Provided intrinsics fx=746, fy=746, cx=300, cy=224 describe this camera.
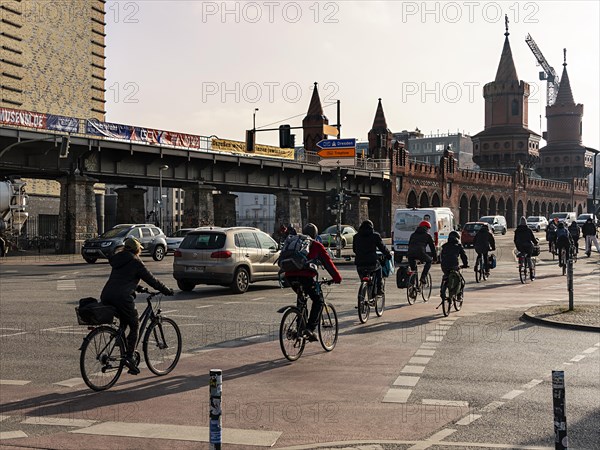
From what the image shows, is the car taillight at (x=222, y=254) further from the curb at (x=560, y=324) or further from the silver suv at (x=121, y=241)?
→ the silver suv at (x=121, y=241)

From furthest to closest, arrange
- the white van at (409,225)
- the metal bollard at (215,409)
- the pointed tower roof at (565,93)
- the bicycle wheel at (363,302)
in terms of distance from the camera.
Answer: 1. the pointed tower roof at (565,93)
2. the white van at (409,225)
3. the bicycle wheel at (363,302)
4. the metal bollard at (215,409)

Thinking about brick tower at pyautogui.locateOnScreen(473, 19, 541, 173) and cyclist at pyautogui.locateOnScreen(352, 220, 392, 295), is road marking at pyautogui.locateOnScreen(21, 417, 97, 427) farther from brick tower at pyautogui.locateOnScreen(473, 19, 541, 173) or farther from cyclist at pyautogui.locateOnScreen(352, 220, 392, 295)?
brick tower at pyautogui.locateOnScreen(473, 19, 541, 173)

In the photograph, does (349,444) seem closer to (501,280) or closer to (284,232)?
(501,280)

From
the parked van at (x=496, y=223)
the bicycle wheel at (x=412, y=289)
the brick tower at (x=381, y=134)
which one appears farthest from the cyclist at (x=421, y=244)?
the brick tower at (x=381, y=134)

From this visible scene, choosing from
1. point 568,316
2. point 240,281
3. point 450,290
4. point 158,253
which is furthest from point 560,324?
point 158,253

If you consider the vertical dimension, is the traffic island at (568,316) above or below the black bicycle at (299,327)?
below

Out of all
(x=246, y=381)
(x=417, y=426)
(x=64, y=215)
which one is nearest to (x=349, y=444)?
(x=417, y=426)

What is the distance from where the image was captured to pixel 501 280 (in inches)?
966

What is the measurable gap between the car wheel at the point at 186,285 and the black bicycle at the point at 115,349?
32.7 feet

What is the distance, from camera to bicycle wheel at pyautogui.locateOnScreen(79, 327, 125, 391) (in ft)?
27.2

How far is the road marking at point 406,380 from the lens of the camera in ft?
28.1

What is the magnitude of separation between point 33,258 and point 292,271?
3080 cm

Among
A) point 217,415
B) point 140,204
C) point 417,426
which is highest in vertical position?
point 140,204

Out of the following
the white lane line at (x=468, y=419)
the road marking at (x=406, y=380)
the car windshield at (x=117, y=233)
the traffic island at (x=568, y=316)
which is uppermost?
the car windshield at (x=117, y=233)
